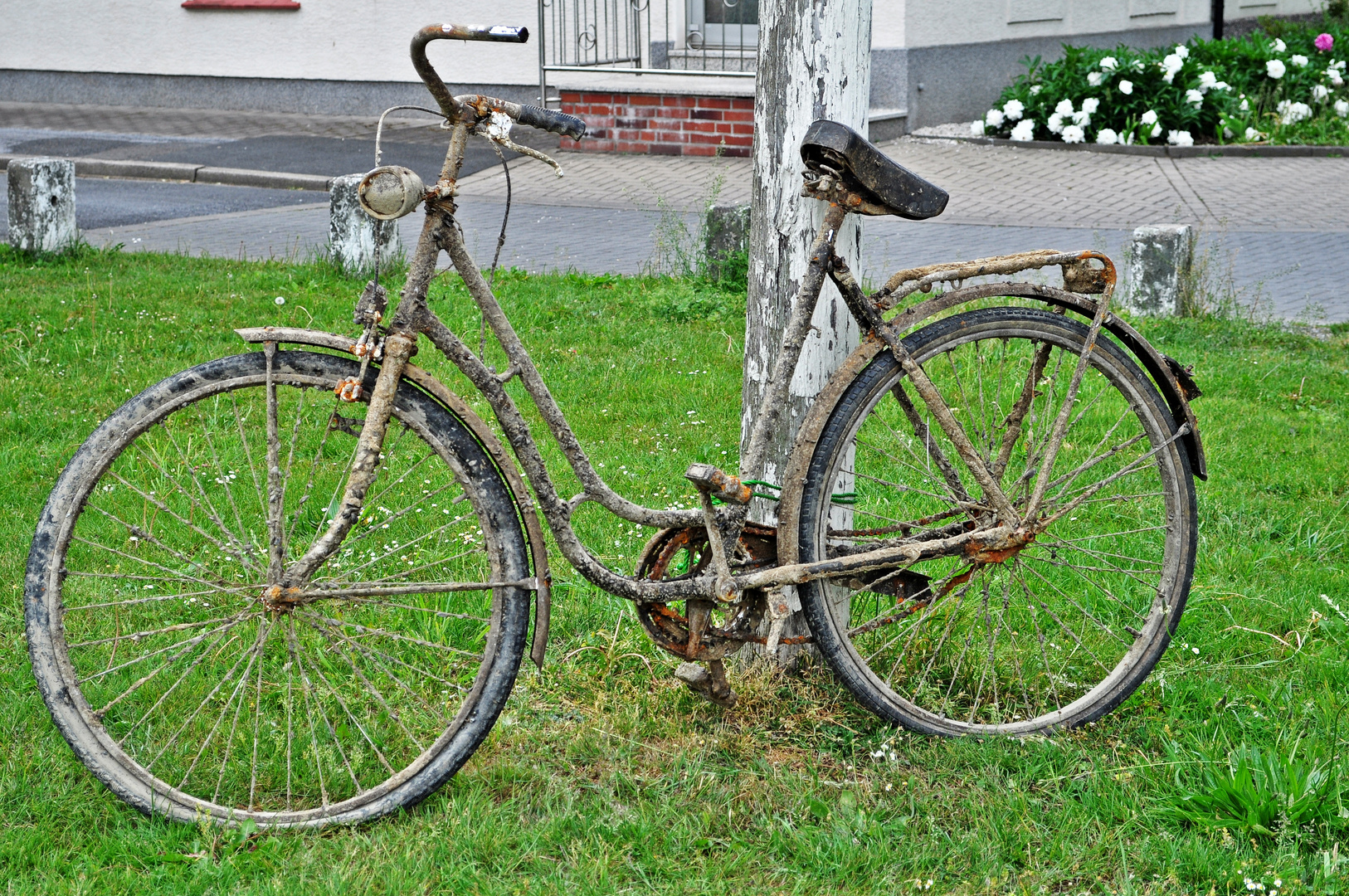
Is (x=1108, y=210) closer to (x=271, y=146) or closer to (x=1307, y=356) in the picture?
(x=1307, y=356)

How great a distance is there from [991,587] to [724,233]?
4.13m

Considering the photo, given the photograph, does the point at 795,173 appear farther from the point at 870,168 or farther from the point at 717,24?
the point at 717,24

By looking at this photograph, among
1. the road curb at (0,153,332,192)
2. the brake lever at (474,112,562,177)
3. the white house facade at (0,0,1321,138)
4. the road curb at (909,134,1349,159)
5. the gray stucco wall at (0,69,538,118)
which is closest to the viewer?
the brake lever at (474,112,562,177)

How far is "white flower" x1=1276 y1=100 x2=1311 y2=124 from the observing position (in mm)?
14289

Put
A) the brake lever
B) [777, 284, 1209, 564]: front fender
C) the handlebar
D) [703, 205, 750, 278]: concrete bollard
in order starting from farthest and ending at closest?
[703, 205, 750, 278]: concrete bollard < [777, 284, 1209, 564]: front fender < the brake lever < the handlebar

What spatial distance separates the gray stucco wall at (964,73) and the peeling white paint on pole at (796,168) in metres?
11.7

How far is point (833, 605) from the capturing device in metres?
3.16

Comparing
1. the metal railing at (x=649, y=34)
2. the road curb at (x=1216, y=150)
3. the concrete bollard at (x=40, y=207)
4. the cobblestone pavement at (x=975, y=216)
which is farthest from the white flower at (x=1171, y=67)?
the concrete bollard at (x=40, y=207)

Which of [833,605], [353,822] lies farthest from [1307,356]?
[353,822]

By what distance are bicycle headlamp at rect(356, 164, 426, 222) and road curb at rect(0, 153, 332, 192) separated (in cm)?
1030

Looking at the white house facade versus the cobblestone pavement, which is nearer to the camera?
the cobblestone pavement

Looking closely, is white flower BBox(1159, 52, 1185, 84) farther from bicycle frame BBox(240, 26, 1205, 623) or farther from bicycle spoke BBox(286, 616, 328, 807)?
bicycle spoke BBox(286, 616, 328, 807)

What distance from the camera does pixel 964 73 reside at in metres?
15.6

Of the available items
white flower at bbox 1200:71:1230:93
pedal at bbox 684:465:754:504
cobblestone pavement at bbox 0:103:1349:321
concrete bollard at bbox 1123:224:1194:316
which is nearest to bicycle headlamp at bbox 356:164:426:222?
pedal at bbox 684:465:754:504
